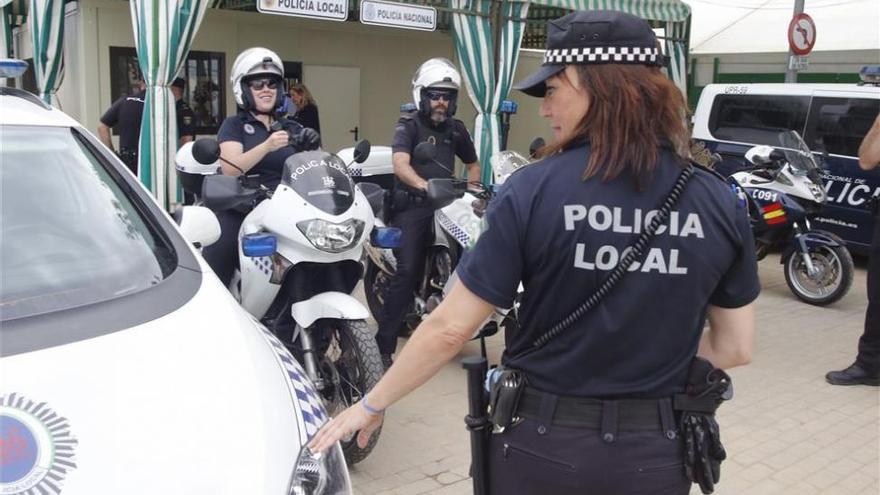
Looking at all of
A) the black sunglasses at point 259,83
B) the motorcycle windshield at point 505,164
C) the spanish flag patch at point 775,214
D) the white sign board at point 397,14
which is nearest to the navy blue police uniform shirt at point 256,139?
the black sunglasses at point 259,83

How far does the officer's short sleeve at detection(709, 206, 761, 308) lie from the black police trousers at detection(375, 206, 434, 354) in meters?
2.95

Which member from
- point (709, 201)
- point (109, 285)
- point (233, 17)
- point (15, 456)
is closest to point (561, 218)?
point (709, 201)

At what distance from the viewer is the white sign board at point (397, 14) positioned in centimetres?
768

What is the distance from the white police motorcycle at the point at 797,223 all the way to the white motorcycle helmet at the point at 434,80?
3.31 metres

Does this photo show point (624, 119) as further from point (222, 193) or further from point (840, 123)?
point (840, 123)

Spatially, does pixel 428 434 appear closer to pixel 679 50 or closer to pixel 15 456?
pixel 15 456

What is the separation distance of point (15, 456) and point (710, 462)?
146cm

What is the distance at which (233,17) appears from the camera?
38.2 feet

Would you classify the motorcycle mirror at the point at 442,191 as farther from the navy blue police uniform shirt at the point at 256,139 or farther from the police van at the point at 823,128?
the police van at the point at 823,128

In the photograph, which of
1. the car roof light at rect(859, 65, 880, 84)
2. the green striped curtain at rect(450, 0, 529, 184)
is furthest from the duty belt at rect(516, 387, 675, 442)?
the green striped curtain at rect(450, 0, 529, 184)

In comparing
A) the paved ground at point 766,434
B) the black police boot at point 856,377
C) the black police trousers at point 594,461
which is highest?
the black police trousers at point 594,461

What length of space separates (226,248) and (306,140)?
69 centimetres

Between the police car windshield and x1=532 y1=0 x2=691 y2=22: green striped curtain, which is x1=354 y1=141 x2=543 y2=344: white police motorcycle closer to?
the police car windshield

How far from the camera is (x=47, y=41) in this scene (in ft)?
30.8
